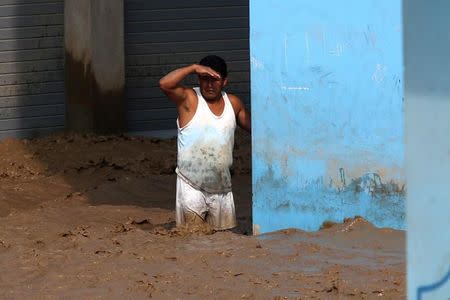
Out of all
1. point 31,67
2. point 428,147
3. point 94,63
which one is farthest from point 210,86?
point 31,67

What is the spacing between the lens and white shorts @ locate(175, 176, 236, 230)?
7508 millimetres

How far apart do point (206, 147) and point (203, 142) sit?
4cm

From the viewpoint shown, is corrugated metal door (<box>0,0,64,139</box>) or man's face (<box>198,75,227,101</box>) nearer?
man's face (<box>198,75,227,101</box>)

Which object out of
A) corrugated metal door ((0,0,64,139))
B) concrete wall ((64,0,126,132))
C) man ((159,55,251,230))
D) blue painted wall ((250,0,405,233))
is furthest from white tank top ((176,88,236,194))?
corrugated metal door ((0,0,64,139))

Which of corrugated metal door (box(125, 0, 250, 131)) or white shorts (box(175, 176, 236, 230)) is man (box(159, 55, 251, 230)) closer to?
white shorts (box(175, 176, 236, 230))

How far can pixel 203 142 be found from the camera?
7.44 m

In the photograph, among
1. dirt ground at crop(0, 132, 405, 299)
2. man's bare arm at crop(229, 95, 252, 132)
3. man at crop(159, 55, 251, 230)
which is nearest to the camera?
dirt ground at crop(0, 132, 405, 299)

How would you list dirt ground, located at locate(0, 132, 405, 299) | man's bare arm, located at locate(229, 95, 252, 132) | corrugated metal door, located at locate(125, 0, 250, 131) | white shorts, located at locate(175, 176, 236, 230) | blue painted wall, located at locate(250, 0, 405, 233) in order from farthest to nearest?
corrugated metal door, located at locate(125, 0, 250, 131) → man's bare arm, located at locate(229, 95, 252, 132) → white shorts, located at locate(175, 176, 236, 230) → blue painted wall, located at locate(250, 0, 405, 233) → dirt ground, located at locate(0, 132, 405, 299)

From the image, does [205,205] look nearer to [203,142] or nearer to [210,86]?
[203,142]

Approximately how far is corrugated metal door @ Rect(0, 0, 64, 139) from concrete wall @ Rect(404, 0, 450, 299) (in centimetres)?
866

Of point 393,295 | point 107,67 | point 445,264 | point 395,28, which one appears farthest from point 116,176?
point 445,264

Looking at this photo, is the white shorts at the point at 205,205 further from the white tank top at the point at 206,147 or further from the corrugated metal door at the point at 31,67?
the corrugated metal door at the point at 31,67

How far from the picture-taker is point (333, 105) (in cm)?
714

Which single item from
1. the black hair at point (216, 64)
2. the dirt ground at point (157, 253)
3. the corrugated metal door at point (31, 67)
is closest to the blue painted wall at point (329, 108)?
the dirt ground at point (157, 253)
